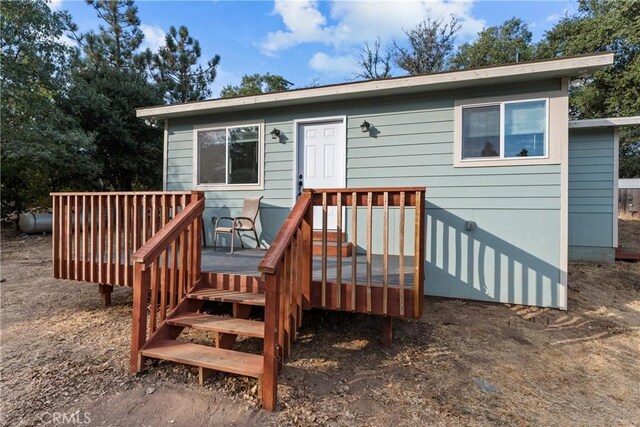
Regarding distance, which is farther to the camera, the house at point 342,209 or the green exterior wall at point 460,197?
the green exterior wall at point 460,197

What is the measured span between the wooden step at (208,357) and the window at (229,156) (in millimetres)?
3277

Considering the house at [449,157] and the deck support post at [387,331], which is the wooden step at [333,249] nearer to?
the house at [449,157]

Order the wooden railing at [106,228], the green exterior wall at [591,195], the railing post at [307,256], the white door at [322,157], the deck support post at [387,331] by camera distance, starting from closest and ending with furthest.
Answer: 1. the railing post at [307,256]
2. the deck support post at [387,331]
3. the wooden railing at [106,228]
4. the white door at [322,157]
5. the green exterior wall at [591,195]

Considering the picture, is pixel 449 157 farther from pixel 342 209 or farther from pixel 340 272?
pixel 340 272

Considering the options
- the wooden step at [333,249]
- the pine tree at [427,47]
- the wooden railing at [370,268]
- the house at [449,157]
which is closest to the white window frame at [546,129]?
the house at [449,157]

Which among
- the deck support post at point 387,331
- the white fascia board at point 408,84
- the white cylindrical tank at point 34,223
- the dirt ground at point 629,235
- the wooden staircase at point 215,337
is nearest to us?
the wooden staircase at point 215,337

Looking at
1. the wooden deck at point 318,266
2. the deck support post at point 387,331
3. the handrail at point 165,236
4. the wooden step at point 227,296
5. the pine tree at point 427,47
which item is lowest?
the deck support post at point 387,331

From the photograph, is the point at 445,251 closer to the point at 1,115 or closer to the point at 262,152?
the point at 262,152

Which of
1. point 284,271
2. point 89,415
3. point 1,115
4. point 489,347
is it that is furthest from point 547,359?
point 1,115

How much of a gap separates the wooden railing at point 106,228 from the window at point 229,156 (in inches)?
75.6

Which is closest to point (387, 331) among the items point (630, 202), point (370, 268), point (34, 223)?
point (370, 268)

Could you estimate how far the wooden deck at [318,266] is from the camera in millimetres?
3068

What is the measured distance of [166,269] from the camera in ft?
9.18

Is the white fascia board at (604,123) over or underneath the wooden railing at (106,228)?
over
